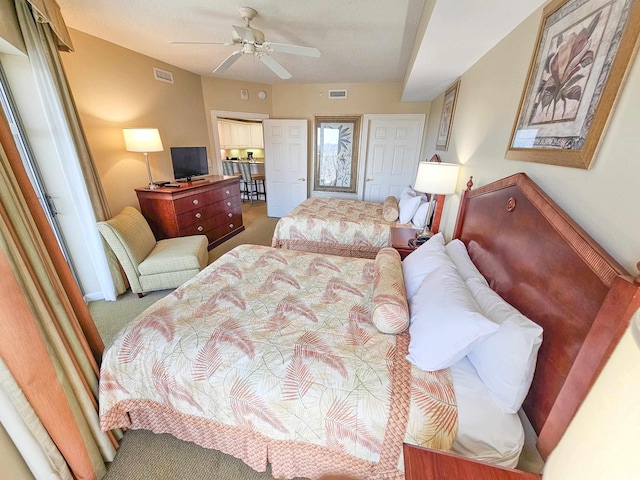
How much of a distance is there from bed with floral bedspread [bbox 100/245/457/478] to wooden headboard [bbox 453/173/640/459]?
31 centimetres

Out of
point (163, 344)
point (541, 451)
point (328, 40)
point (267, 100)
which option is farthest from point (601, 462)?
point (267, 100)

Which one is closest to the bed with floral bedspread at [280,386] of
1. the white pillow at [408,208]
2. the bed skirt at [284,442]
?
the bed skirt at [284,442]

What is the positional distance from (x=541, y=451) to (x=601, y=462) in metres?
0.77

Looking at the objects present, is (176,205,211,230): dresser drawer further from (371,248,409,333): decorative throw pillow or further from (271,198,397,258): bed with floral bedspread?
(371,248,409,333): decorative throw pillow

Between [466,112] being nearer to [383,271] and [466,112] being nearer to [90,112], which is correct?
[383,271]

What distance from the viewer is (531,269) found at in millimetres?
1036

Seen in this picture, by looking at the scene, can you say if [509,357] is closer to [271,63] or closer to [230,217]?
[271,63]

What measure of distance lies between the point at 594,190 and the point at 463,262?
2.45ft

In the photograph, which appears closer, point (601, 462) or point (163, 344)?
point (601, 462)

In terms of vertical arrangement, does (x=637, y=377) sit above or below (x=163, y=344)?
above

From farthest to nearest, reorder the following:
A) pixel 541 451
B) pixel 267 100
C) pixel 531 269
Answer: pixel 267 100 < pixel 531 269 < pixel 541 451

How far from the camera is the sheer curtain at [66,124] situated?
1888mm

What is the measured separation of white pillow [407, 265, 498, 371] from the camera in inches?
39.2

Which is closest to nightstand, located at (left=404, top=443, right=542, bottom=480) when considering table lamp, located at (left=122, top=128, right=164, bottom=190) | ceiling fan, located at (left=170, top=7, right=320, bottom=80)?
ceiling fan, located at (left=170, top=7, right=320, bottom=80)
